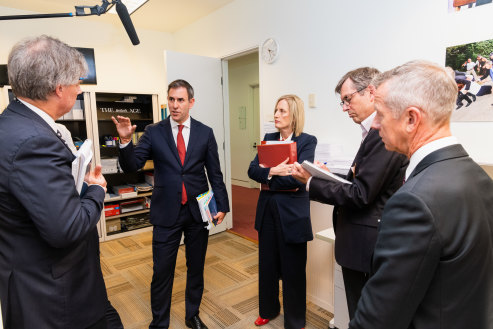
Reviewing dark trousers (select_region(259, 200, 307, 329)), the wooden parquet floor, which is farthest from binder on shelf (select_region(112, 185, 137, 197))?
dark trousers (select_region(259, 200, 307, 329))

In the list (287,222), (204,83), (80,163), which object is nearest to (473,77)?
(287,222)

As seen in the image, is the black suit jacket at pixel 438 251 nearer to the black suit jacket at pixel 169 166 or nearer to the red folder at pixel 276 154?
the red folder at pixel 276 154

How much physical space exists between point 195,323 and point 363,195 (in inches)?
60.7

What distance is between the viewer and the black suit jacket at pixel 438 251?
0.67 m

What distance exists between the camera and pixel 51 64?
1.00 metres

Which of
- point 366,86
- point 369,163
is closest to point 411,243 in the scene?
point 369,163

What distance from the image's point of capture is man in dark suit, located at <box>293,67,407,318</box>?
1.28 metres

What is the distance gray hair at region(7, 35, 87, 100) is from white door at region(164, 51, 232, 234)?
251 centimetres

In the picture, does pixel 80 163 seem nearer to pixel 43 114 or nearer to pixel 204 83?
pixel 43 114

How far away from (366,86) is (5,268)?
1.59m

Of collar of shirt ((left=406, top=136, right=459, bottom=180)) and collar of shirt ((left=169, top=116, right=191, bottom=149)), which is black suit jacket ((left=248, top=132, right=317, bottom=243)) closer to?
collar of shirt ((left=169, top=116, right=191, bottom=149))

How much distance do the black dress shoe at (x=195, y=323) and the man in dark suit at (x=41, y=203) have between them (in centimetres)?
115

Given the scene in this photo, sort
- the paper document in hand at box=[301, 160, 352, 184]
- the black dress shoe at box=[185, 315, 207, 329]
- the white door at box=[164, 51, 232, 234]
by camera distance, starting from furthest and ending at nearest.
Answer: the white door at box=[164, 51, 232, 234], the black dress shoe at box=[185, 315, 207, 329], the paper document in hand at box=[301, 160, 352, 184]

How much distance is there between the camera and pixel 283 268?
2.02 metres
